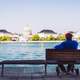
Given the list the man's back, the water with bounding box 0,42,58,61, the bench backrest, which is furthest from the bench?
the water with bounding box 0,42,58,61

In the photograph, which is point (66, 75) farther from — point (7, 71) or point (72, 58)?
point (7, 71)

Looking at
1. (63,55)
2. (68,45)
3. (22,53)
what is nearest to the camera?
(63,55)

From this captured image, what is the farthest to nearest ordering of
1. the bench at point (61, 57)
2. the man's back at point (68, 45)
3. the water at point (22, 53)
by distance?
the water at point (22, 53)
the man's back at point (68, 45)
the bench at point (61, 57)

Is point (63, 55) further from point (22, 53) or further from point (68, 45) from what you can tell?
point (22, 53)

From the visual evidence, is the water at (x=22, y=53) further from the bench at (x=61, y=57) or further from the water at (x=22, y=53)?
the bench at (x=61, y=57)

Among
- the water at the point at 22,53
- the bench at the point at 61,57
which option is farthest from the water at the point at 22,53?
the bench at the point at 61,57

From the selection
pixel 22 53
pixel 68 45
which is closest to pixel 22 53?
pixel 22 53

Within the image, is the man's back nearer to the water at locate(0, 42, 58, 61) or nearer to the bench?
the bench

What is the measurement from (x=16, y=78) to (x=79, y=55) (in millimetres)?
1328

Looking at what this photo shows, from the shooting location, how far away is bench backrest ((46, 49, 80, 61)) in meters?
6.44

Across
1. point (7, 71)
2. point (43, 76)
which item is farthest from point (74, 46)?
point (7, 71)

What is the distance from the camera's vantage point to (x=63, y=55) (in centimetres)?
646

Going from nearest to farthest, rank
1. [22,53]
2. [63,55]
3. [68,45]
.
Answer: [63,55]
[68,45]
[22,53]

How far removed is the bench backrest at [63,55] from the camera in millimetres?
6438
